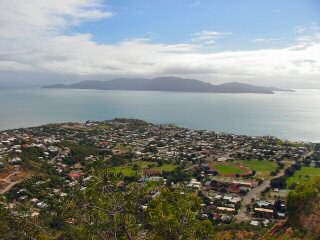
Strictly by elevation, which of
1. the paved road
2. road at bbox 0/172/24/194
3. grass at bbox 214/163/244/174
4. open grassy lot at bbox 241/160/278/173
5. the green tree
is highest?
the green tree

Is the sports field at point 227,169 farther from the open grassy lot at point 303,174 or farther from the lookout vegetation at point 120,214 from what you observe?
the lookout vegetation at point 120,214

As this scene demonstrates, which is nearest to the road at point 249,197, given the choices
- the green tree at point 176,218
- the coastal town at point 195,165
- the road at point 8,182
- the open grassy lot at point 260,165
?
the coastal town at point 195,165

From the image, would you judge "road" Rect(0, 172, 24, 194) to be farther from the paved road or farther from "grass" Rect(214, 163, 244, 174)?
"grass" Rect(214, 163, 244, 174)

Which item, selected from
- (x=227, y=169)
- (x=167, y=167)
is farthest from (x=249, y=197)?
(x=167, y=167)

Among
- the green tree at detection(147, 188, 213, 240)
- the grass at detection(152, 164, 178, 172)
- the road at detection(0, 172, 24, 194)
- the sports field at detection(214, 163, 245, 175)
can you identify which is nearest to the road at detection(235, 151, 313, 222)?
the sports field at detection(214, 163, 245, 175)

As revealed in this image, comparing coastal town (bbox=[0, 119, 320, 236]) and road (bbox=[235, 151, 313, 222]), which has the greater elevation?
coastal town (bbox=[0, 119, 320, 236])

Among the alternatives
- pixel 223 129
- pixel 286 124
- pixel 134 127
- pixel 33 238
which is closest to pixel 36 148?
pixel 134 127

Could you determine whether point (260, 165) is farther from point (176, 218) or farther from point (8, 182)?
point (176, 218)

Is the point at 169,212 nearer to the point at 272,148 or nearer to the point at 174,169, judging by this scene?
the point at 174,169
